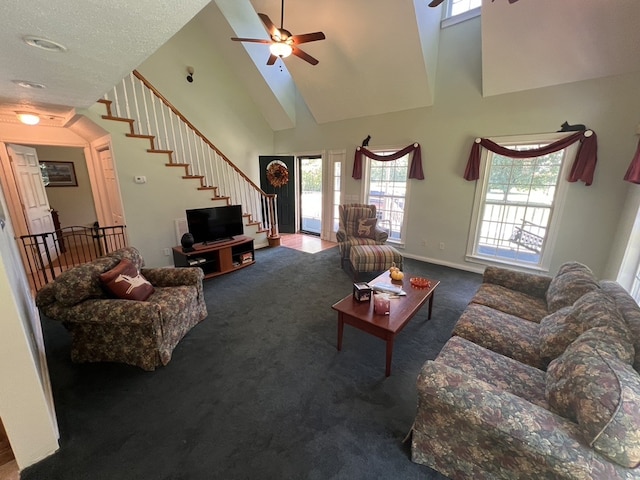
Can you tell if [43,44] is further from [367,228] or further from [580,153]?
[580,153]

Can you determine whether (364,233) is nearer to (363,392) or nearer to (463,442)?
(363,392)

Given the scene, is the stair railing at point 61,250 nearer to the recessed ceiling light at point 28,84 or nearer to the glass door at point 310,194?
the recessed ceiling light at point 28,84

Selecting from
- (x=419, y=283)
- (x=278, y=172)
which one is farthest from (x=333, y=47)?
(x=419, y=283)

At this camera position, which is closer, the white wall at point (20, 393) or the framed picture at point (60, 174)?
the white wall at point (20, 393)

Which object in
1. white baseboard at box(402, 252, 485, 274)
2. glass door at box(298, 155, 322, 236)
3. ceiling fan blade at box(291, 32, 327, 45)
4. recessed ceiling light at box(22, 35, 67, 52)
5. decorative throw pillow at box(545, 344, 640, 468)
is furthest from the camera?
glass door at box(298, 155, 322, 236)

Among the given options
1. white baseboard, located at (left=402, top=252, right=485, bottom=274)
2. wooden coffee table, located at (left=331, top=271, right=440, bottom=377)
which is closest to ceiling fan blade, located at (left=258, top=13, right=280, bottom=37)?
wooden coffee table, located at (left=331, top=271, right=440, bottom=377)

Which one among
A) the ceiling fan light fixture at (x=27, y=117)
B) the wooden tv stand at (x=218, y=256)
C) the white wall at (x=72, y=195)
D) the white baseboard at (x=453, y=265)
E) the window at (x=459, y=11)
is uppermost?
the window at (x=459, y=11)

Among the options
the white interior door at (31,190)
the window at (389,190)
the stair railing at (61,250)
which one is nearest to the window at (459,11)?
the window at (389,190)

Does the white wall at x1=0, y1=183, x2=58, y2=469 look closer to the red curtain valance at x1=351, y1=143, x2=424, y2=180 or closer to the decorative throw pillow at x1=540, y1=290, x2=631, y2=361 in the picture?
the decorative throw pillow at x1=540, y1=290, x2=631, y2=361

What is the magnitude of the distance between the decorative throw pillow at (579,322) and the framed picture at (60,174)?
28.3ft

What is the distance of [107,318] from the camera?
6.58ft

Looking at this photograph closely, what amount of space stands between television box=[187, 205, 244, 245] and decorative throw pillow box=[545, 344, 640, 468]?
4145 mm

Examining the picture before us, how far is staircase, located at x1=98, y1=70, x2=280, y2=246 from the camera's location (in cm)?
371

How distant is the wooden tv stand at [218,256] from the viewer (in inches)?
154
